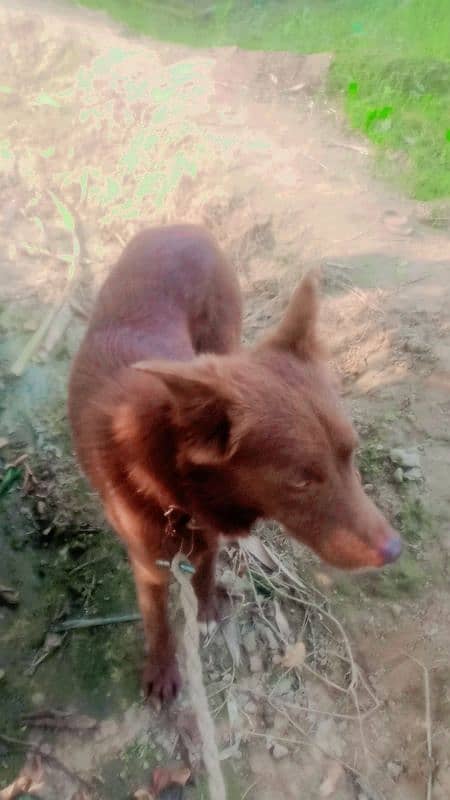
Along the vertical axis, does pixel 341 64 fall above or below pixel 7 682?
above

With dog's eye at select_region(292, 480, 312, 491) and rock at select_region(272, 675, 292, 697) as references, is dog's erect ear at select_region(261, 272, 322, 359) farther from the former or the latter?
rock at select_region(272, 675, 292, 697)

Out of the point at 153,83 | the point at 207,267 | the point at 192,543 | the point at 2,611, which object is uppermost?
the point at 153,83

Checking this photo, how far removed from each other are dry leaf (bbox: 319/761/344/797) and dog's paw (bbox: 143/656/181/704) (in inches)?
34.5

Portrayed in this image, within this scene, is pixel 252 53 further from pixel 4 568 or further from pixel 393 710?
pixel 393 710

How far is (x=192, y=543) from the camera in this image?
305 cm

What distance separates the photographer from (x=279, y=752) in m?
3.43

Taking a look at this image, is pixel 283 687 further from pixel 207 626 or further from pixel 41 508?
pixel 41 508

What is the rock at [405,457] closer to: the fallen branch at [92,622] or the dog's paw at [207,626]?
the dog's paw at [207,626]

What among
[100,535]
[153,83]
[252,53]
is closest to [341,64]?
[252,53]

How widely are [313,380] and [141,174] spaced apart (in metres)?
5.92

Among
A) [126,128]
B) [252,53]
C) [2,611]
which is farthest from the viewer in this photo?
[252,53]

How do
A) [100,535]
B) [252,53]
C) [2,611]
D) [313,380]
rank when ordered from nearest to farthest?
1. [313,380]
2. [2,611]
3. [100,535]
4. [252,53]

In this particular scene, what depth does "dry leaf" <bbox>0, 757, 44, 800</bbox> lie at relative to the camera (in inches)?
126

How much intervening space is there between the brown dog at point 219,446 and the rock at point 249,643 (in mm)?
685
